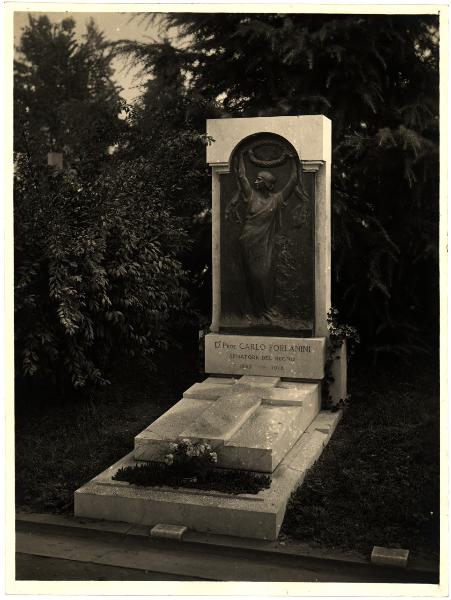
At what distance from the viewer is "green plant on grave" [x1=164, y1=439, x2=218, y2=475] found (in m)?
5.33

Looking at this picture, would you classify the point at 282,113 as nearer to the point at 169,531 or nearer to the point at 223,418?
the point at 223,418

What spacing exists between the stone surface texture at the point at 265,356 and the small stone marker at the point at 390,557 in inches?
113

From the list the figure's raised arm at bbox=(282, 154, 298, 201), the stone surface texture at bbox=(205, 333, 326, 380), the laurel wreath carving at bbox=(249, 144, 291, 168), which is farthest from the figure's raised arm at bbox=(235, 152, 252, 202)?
the stone surface texture at bbox=(205, 333, 326, 380)

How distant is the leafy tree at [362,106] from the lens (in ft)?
30.3

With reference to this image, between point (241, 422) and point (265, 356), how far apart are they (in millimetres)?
1591

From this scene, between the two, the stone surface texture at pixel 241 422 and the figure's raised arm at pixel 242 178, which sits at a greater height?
the figure's raised arm at pixel 242 178

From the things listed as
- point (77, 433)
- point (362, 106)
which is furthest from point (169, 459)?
point (362, 106)

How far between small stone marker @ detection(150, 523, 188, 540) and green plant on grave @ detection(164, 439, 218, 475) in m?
0.49

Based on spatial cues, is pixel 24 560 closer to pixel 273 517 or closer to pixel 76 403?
pixel 273 517

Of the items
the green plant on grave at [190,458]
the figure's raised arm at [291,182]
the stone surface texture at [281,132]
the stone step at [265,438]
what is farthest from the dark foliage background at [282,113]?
the green plant on grave at [190,458]

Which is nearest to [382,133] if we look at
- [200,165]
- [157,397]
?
[200,165]

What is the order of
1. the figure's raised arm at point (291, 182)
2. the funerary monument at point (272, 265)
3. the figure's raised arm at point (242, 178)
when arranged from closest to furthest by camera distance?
the funerary monument at point (272, 265) → the figure's raised arm at point (291, 182) → the figure's raised arm at point (242, 178)

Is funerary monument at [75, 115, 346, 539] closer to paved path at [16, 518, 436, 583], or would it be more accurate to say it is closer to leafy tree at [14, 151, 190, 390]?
leafy tree at [14, 151, 190, 390]

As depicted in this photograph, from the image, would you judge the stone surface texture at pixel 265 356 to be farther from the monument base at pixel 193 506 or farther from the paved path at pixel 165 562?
the paved path at pixel 165 562
